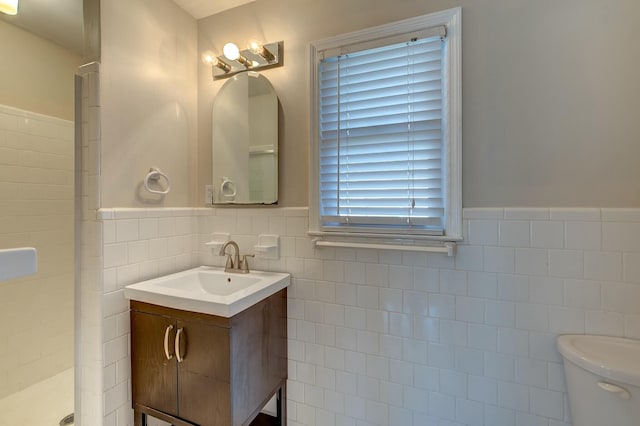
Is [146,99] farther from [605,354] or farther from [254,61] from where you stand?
[605,354]

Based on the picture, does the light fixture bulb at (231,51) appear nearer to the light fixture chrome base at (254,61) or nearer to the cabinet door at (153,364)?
the light fixture chrome base at (254,61)

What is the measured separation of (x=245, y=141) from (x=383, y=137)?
2.75 feet

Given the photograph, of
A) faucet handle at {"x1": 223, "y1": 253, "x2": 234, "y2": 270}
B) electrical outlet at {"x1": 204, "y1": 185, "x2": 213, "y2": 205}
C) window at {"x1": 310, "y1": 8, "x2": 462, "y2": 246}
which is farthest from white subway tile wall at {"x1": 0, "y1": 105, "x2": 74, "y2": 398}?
window at {"x1": 310, "y1": 8, "x2": 462, "y2": 246}

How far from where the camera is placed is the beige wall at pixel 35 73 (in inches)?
64.1

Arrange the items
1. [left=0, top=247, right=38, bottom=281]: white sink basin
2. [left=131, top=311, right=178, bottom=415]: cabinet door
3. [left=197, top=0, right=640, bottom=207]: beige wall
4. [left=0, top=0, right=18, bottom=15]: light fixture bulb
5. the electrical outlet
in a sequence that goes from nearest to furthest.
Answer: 1. [left=0, top=247, right=38, bottom=281]: white sink basin
2. [left=197, top=0, right=640, bottom=207]: beige wall
3. [left=131, top=311, right=178, bottom=415]: cabinet door
4. [left=0, top=0, right=18, bottom=15]: light fixture bulb
5. the electrical outlet

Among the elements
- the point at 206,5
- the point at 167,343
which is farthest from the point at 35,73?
the point at 167,343

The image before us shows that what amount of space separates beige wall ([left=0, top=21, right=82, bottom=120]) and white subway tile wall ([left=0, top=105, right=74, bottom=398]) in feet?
0.23

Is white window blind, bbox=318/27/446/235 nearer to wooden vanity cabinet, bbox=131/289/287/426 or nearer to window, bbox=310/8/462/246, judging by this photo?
window, bbox=310/8/462/246

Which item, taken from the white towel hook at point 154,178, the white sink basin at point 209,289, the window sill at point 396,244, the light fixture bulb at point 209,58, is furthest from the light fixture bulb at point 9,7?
the window sill at point 396,244

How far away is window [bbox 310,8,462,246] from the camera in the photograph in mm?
1289

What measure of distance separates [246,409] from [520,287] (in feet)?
4.23

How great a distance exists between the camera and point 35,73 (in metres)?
1.76

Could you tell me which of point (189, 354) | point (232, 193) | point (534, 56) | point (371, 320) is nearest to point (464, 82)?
point (534, 56)

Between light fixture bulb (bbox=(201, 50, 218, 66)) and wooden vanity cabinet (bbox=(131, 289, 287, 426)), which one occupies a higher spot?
light fixture bulb (bbox=(201, 50, 218, 66))
